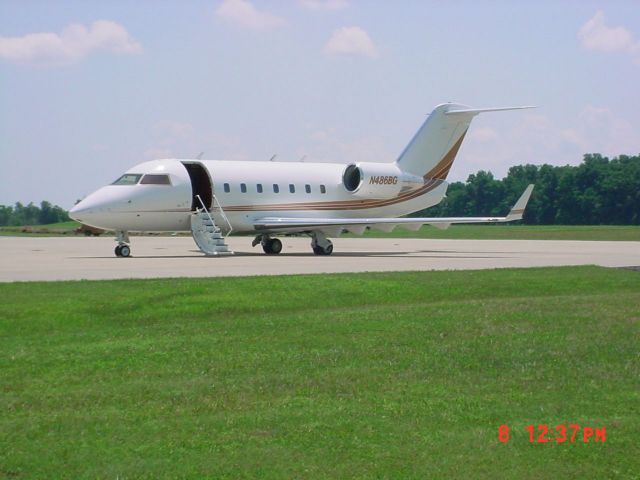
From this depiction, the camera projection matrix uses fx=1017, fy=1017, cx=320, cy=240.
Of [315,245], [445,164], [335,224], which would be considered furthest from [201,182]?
[445,164]

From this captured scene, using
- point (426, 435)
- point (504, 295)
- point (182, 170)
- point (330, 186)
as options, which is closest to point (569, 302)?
point (504, 295)

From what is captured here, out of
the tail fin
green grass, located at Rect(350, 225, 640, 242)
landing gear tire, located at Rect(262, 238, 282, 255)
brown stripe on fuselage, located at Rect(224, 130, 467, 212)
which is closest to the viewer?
brown stripe on fuselage, located at Rect(224, 130, 467, 212)

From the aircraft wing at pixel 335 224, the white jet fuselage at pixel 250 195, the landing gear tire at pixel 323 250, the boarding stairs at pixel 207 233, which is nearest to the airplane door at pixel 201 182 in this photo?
the white jet fuselage at pixel 250 195

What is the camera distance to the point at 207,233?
117ft

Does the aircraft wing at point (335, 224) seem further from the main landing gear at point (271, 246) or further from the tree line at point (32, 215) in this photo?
the tree line at point (32, 215)

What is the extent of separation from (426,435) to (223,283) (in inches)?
440

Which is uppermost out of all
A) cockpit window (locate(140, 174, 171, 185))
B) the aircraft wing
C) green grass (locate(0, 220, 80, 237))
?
cockpit window (locate(140, 174, 171, 185))

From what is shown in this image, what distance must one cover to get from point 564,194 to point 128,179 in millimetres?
94038

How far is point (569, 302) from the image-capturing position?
669 inches

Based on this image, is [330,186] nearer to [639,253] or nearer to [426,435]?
[639,253]

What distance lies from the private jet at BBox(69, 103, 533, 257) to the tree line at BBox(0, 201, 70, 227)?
8832 centimetres

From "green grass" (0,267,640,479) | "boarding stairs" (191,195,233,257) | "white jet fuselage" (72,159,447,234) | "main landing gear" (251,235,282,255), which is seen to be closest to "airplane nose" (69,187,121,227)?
"white jet fuselage" (72,159,447,234)

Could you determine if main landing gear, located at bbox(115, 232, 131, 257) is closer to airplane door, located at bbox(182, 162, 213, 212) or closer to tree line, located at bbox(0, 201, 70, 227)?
airplane door, located at bbox(182, 162, 213, 212)
